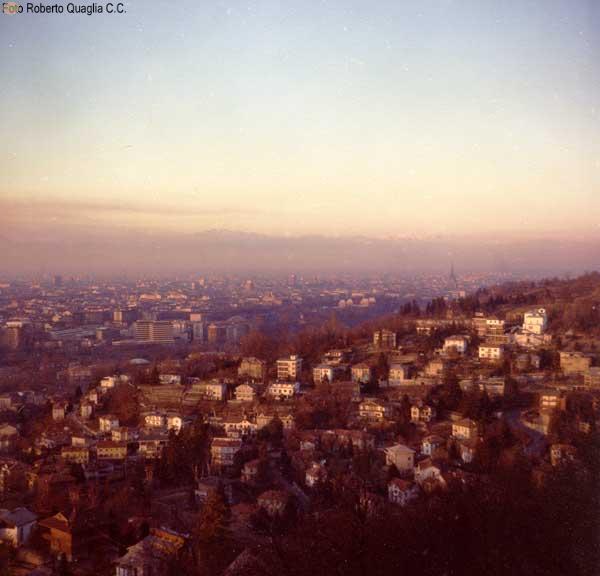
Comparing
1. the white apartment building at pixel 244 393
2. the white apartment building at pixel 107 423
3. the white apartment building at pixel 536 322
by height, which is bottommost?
the white apartment building at pixel 107 423

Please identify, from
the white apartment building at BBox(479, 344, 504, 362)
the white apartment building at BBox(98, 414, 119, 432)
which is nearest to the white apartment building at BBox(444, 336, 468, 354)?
the white apartment building at BBox(479, 344, 504, 362)

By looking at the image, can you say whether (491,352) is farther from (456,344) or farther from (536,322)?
(536,322)

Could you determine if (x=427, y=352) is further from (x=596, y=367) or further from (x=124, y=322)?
(x=124, y=322)

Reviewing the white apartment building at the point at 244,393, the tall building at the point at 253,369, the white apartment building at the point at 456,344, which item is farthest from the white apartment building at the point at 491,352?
the white apartment building at the point at 244,393

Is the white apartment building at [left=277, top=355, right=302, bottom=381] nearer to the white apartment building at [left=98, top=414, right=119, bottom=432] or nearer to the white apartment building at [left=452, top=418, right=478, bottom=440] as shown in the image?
the white apartment building at [left=98, top=414, right=119, bottom=432]

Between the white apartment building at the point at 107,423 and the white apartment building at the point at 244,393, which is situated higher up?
the white apartment building at the point at 244,393

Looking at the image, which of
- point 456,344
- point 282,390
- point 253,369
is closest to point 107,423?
point 282,390

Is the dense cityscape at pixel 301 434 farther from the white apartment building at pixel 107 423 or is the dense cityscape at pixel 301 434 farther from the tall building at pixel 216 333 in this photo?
the tall building at pixel 216 333

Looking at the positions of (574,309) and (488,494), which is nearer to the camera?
(488,494)

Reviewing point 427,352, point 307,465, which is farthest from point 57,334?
point 307,465
